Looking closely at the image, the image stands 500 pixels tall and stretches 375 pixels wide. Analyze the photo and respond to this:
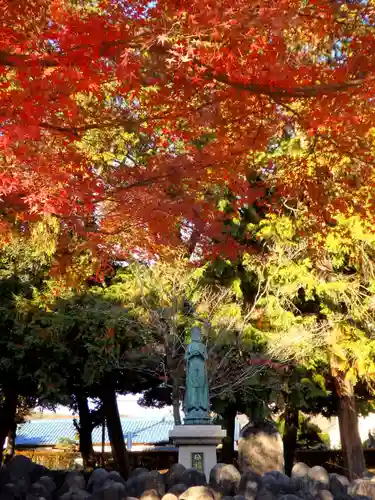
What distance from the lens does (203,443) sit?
1343cm

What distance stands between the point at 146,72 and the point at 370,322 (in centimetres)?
1420

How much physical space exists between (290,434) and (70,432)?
2418 cm

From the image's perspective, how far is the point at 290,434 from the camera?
71.8ft

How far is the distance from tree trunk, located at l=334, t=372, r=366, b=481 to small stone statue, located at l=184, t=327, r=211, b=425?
4.90m

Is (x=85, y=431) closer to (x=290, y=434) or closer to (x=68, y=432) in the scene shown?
(x=290, y=434)

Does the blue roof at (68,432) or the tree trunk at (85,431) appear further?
the blue roof at (68,432)

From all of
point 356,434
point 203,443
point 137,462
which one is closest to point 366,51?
point 203,443

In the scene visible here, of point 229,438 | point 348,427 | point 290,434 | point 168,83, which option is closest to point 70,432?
point 290,434

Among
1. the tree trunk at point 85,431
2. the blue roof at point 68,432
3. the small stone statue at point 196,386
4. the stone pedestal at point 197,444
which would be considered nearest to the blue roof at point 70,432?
the blue roof at point 68,432

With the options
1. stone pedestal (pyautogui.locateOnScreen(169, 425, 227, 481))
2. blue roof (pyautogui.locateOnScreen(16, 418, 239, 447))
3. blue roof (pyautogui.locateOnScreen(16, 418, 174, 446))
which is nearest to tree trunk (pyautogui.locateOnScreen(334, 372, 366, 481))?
stone pedestal (pyautogui.locateOnScreen(169, 425, 227, 481))

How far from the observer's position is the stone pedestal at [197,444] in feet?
43.8

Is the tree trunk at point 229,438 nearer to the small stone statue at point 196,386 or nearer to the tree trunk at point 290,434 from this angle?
the tree trunk at point 290,434

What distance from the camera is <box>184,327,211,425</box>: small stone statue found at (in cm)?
1462

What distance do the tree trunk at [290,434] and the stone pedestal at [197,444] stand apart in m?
7.48
